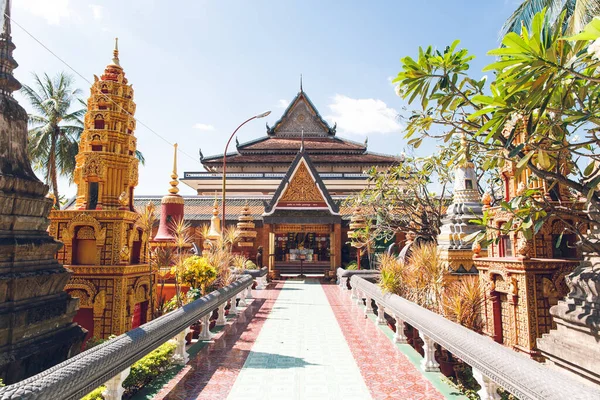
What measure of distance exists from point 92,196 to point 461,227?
9.68 meters

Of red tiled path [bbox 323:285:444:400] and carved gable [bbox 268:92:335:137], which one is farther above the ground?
carved gable [bbox 268:92:335:137]

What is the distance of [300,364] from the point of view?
19.6ft

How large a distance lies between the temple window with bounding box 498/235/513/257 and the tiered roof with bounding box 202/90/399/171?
20.5 m

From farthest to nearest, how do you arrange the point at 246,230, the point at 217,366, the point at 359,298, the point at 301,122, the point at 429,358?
the point at 301,122 → the point at 246,230 → the point at 359,298 → the point at 217,366 → the point at 429,358

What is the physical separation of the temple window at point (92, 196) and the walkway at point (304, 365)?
4.14 m

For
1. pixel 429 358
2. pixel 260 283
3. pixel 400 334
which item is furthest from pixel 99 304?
pixel 260 283

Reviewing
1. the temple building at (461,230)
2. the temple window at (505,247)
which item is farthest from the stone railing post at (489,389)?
the temple building at (461,230)

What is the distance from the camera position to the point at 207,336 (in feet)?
24.8

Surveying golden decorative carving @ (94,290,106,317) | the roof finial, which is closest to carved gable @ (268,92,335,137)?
the roof finial

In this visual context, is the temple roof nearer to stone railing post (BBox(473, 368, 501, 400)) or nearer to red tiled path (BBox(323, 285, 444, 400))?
red tiled path (BBox(323, 285, 444, 400))

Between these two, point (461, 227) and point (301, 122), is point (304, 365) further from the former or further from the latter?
point (301, 122)

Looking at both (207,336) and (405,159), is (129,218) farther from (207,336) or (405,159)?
(405,159)

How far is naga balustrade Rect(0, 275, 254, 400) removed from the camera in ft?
8.57

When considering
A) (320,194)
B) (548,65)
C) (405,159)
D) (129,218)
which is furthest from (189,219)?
(548,65)
